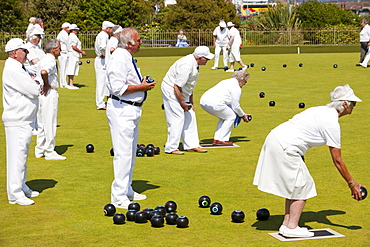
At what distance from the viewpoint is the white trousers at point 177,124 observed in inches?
447

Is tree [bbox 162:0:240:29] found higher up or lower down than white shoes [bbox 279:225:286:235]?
higher up

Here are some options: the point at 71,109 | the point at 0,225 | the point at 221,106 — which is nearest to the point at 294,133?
the point at 0,225

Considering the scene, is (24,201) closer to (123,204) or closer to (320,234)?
(123,204)

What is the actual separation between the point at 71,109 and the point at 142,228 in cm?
1018

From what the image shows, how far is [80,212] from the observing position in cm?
807

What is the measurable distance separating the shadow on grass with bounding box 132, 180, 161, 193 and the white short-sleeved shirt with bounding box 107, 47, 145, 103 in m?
1.61

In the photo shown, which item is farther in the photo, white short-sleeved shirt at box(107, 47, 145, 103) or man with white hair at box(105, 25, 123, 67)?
man with white hair at box(105, 25, 123, 67)

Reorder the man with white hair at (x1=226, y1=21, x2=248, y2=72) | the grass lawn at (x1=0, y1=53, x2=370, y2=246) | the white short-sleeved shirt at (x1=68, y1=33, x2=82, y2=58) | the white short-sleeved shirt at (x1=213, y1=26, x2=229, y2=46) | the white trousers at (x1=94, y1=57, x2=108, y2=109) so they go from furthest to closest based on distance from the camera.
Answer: the white short-sleeved shirt at (x1=213, y1=26, x2=229, y2=46) → the man with white hair at (x1=226, y1=21, x2=248, y2=72) → the white short-sleeved shirt at (x1=68, y1=33, x2=82, y2=58) → the white trousers at (x1=94, y1=57, x2=108, y2=109) → the grass lawn at (x1=0, y1=53, x2=370, y2=246)

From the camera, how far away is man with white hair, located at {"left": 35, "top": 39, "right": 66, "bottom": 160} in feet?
35.0

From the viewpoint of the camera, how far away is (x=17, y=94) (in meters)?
8.22

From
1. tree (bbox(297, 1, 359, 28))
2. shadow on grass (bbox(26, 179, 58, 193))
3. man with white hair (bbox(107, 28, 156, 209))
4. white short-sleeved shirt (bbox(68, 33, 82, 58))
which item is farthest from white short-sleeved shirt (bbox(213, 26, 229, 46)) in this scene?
tree (bbox(297, 1, 359, 28))

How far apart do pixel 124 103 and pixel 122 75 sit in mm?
340

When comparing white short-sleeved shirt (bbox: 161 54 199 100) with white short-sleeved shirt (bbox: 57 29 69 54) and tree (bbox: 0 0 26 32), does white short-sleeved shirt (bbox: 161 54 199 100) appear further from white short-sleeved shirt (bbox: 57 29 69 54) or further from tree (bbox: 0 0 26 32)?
tree (bbox: 0 0 26 32)

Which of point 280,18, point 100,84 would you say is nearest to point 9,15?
point 280,18
